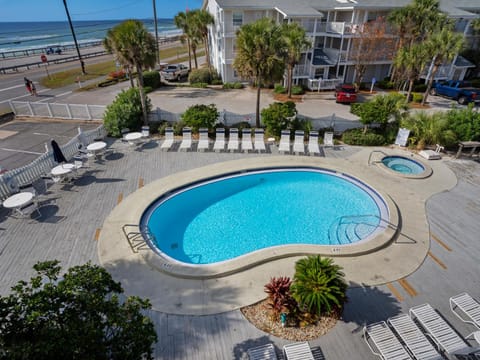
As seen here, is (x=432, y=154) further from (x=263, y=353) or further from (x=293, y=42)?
(x=263, y=353)

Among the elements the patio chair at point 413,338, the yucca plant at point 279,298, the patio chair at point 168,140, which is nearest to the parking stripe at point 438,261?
the patio chair at point 413,338

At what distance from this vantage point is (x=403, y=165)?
54.0 ft

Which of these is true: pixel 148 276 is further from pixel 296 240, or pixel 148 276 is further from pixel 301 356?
pixel 296 240

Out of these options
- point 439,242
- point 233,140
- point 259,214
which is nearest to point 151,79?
point 233,140

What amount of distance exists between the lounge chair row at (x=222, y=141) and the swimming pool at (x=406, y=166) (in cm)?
765

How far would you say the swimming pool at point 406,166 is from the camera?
1507 cm

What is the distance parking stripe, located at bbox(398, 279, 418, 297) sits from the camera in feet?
28.0

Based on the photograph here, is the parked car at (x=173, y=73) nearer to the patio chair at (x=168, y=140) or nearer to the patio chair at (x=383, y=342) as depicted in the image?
the patio chair at (x=168, y=140)

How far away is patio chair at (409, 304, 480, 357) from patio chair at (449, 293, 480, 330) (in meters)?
0.73

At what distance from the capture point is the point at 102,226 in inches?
440

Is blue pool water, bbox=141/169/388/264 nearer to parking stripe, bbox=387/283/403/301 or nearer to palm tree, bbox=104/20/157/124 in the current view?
parking stripe, bbox=387/283/403/301

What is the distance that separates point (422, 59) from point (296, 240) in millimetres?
22001

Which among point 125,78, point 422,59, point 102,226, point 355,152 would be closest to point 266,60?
point 355,152

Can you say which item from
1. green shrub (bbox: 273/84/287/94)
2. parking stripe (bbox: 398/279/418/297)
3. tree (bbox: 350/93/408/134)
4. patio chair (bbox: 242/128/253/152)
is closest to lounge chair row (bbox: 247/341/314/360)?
parking stripe (bbox: 398/279/418/297)
